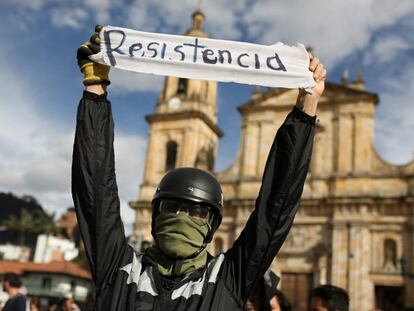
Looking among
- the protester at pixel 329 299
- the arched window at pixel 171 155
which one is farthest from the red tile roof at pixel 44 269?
the protester at pixel 329 299

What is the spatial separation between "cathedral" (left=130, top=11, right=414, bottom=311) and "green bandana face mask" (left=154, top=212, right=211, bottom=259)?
18608 mm

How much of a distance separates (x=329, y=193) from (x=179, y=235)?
2181 cm

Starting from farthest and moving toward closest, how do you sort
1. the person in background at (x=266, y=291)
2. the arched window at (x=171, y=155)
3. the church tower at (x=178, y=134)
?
1. the arched window at (x=171, y=155)
2. the church tower at (x=178, y=134)
3. the person in background at (x=266, y=291)

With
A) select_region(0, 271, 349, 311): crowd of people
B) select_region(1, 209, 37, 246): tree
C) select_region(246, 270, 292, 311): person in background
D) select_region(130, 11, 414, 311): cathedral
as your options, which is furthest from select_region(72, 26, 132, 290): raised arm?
select_region(1, 209, 37, 246): tree

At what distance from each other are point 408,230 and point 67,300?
49.8 ft

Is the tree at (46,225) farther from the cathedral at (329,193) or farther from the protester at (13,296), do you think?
the protester at (13,296)

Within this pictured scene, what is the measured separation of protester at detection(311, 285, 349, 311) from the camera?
4.86m

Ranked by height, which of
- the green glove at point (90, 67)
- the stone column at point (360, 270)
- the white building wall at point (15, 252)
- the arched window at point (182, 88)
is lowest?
the green glove at point (90, 67)

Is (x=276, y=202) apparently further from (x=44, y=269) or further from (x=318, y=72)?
(x=44, y=269)

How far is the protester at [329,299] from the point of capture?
486 centimetres

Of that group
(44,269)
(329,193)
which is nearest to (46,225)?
(44,269)

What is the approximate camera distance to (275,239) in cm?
204

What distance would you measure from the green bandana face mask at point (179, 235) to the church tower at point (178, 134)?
920 inches

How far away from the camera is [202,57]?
2.42 meters
